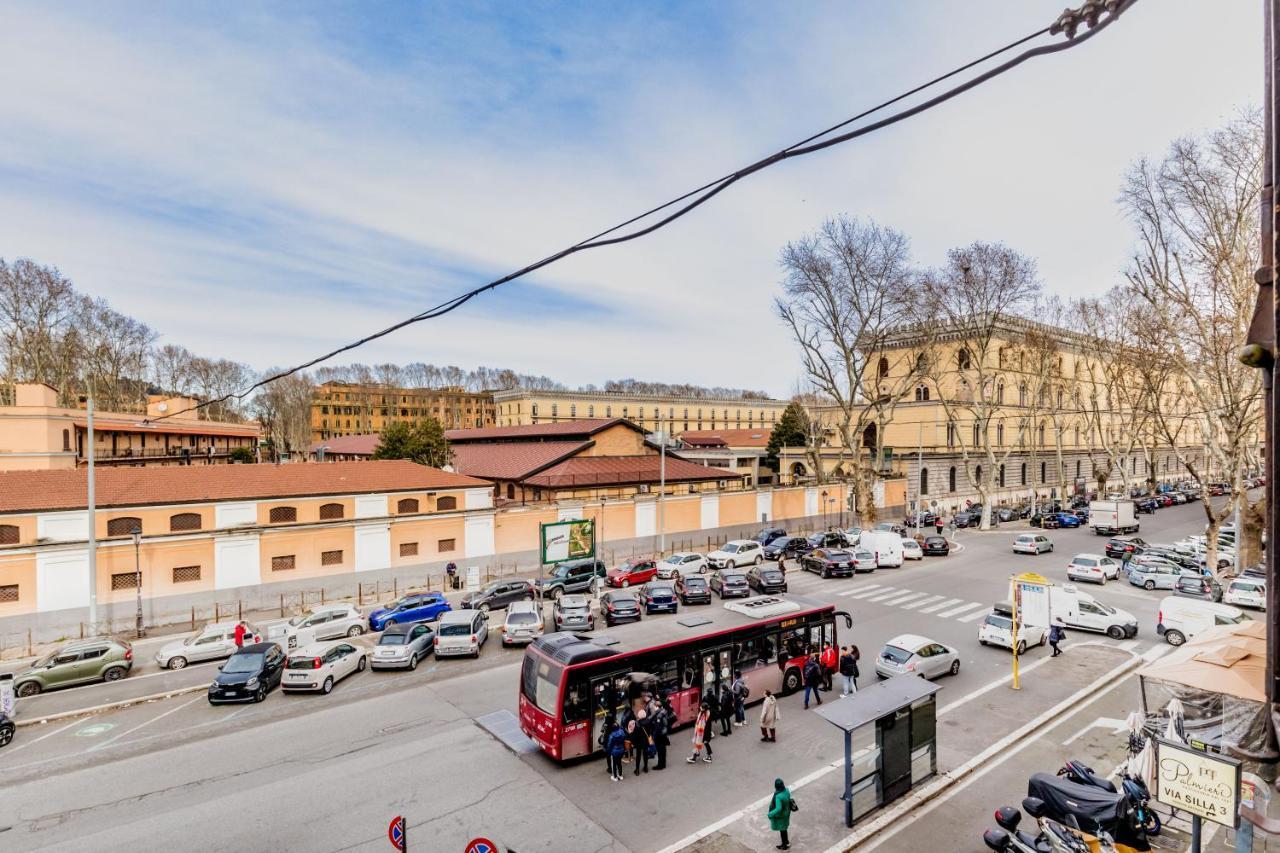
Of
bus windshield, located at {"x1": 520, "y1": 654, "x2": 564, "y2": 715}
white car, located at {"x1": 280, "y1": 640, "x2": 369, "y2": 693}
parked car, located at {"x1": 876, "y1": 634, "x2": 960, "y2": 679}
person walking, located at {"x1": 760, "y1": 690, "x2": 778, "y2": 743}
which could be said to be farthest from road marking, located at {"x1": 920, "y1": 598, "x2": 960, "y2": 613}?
white car, located at {"x1": 280, "y1": 640, "x2": 369, "y2": 693}

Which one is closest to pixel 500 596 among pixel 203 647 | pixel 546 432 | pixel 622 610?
pixel 622 610

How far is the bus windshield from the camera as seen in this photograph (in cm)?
1265

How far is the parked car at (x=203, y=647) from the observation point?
2038cm

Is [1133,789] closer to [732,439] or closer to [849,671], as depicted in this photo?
[849,671]

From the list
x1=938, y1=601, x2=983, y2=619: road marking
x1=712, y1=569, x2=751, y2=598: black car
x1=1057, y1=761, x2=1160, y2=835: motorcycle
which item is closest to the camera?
x1=1057, y1=761, x2=1160, y2=835: motorcycle

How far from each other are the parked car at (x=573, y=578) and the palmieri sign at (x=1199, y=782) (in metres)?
23.4

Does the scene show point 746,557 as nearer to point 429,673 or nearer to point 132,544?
point 429,673

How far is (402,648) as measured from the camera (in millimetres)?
19266

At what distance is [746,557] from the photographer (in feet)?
113

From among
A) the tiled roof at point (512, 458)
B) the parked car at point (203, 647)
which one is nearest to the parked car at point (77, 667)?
the parked car at point (203, 647)

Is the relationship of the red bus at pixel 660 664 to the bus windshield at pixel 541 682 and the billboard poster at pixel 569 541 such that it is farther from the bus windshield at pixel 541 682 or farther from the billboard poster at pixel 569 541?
the billboard poster at pixel 569 541

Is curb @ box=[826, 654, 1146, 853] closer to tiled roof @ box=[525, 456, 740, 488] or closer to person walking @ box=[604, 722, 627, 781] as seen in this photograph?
person walking @ box=[604, 722, 627, 781]

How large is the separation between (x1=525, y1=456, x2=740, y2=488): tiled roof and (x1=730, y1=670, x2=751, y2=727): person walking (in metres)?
25.6

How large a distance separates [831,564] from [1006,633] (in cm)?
1197
